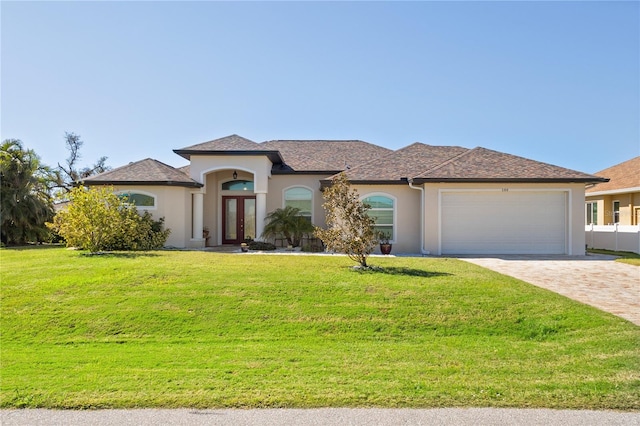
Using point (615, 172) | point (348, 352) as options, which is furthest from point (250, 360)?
point (615, 172)

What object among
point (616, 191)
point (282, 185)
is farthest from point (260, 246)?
point (616, 191)

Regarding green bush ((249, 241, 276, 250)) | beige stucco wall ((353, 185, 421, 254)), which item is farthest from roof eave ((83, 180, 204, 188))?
beige stucco wall ((353, 185, 421, 254))

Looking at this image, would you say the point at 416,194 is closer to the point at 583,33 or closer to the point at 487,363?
the point at 583,33

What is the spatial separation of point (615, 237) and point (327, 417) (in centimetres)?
2288

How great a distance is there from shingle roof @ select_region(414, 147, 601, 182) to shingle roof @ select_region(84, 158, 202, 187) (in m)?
10.9

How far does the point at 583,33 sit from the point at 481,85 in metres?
4.02

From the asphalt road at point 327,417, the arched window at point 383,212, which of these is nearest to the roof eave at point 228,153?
the arched window at point 383,212

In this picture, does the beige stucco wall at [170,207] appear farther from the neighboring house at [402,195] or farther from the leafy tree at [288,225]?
the leafy tree at [288,225]

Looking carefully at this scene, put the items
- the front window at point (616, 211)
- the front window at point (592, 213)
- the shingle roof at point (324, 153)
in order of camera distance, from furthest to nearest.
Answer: the front window at point (592, 213), the front window at point (616, 211), the shingle roof at point (324, 153)

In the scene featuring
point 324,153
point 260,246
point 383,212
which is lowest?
point 260,246

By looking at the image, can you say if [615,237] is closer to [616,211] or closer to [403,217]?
[616,211]

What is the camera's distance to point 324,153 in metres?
24.4

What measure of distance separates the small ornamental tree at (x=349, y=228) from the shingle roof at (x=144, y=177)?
390 inches

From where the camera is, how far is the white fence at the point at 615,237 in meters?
20.1
